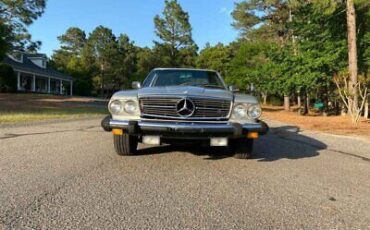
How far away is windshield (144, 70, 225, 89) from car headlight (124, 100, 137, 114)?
55.4 inches

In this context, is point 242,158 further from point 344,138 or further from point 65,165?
point 344,138

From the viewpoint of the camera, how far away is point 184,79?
8.74 metres

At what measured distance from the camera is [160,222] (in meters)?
4.23

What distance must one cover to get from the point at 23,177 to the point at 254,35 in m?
43.7

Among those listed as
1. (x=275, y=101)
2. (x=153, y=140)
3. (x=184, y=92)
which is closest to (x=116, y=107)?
(x=153, y=140)

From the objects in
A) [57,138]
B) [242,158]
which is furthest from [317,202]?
[57,138]

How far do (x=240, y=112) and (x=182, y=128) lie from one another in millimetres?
1067

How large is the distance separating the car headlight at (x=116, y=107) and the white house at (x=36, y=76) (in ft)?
138

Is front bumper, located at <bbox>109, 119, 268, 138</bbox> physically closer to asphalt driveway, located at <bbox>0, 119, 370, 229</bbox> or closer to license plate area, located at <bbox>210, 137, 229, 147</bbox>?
license plate area, located at <bbox>210, 137, 229, 147</bbox>

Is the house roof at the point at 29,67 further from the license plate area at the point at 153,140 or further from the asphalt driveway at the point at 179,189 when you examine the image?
the license plate area at the point at 153,140

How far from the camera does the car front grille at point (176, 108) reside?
6953 millimetres

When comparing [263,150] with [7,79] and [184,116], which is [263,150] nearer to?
[184,116]

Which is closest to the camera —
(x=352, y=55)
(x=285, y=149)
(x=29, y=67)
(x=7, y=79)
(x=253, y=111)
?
(x=253, y=111)

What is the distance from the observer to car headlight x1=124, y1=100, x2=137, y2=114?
23.3 feet
